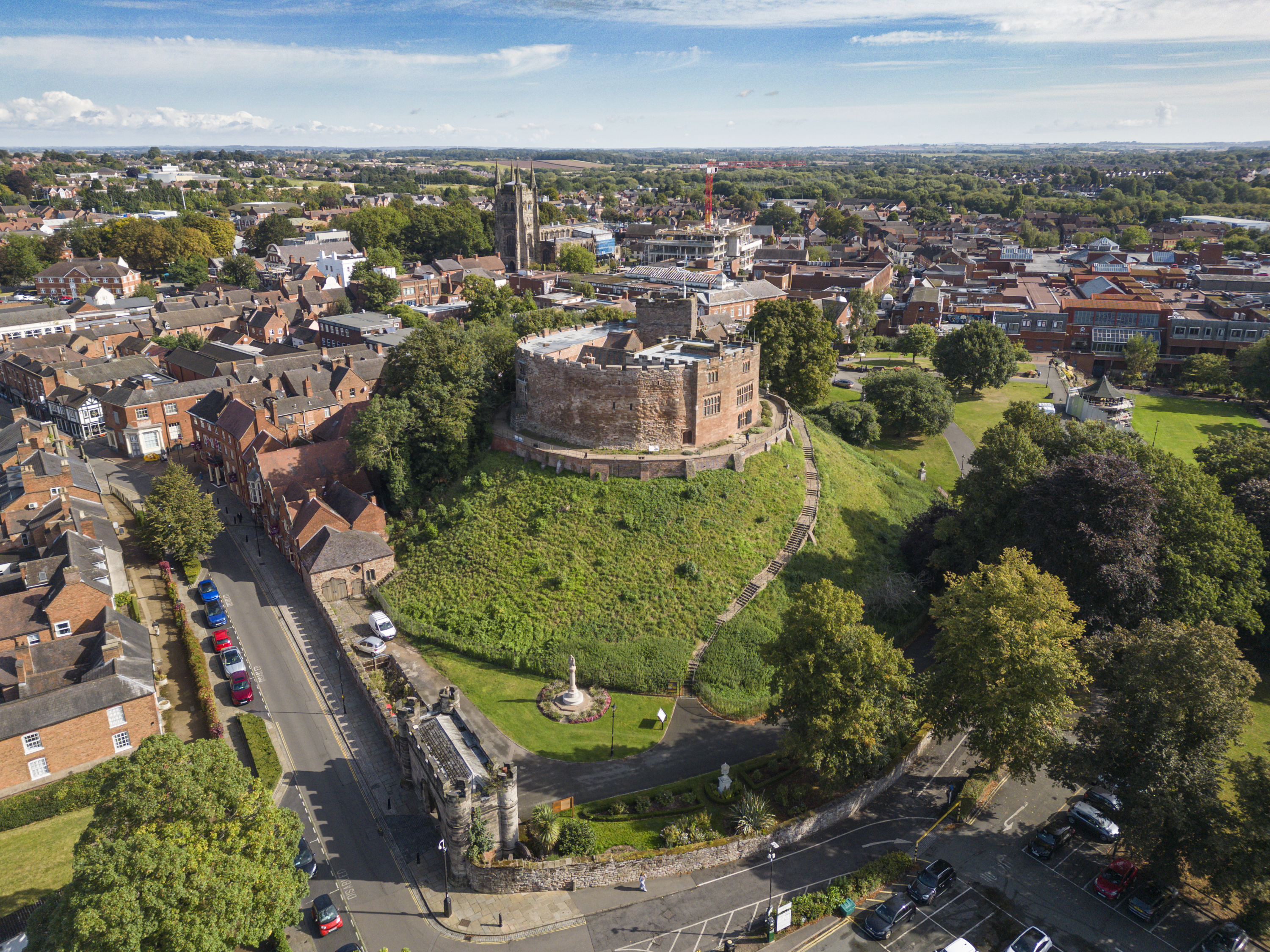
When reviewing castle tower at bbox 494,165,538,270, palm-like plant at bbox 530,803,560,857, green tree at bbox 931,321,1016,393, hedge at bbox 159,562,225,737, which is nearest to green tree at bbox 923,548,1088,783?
palm-like plant at bbox 530,803,560,857

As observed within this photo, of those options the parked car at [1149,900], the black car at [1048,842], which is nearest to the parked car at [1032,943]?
the parked car at [1149,900]

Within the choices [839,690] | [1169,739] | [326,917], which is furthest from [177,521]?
[1169,739]

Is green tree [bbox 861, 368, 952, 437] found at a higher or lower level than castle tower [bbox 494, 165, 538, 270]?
lower


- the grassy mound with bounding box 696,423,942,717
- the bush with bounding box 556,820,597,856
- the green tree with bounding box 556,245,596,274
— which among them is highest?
the green tree with bounding box 556,245,596,274

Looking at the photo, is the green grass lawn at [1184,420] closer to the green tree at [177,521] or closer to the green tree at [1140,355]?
the green tree at [1140,355]

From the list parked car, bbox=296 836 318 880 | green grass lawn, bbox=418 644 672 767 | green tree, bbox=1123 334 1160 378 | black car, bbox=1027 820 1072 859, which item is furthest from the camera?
green tree, bbox=1123 334 1160 378

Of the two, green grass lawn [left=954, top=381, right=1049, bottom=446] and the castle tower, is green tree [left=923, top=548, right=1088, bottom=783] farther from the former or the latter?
the castle tower

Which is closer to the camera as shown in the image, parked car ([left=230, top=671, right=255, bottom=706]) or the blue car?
parked car ([left=230, top=671, right=255, bottom=706])
